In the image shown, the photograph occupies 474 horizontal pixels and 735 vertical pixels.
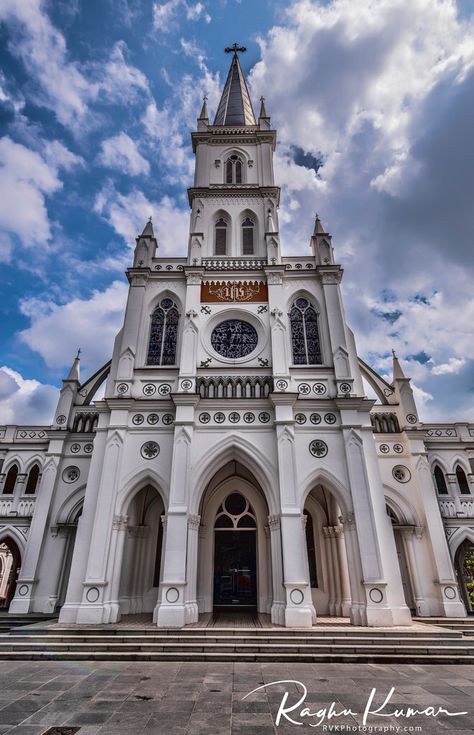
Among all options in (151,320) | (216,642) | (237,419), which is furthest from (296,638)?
(151,320)

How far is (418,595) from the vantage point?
14.8 meters

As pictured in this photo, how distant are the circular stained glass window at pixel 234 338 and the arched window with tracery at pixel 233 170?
10027 millimetres

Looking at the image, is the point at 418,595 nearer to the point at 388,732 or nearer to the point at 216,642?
the point at 216,642

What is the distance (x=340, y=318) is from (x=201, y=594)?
12545 millimetres

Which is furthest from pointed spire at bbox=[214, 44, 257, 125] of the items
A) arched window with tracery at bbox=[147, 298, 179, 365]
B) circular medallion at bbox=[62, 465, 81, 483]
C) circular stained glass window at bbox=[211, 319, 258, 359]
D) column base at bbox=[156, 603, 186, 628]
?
column base at bbox=[156, 603, 186, 628]

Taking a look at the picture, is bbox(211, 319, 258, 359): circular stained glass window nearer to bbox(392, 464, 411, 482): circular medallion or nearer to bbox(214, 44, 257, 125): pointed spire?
bbox(392, 464, 411, 482): circular medallion

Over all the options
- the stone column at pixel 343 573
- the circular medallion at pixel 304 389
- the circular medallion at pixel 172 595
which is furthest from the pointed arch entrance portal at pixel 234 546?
the circular medallion at pixel 304 389

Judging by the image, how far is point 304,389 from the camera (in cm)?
1570

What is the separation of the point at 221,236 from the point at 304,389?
389 inches

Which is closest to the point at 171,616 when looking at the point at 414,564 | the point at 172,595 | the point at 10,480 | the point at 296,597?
the point at 172,595

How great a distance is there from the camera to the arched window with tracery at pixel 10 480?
18.3m

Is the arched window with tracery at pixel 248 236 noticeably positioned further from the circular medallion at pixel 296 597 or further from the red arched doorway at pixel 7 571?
the red arched doorway at pixel 7 571

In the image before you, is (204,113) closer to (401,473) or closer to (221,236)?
(221,236)

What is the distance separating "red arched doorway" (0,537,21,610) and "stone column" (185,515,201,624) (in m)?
9.52
